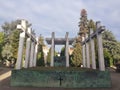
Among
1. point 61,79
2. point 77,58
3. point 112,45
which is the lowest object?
point 61,79

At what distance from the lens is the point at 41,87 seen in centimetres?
1407

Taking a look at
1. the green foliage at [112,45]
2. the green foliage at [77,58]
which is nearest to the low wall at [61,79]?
the green foliage at [77,58]

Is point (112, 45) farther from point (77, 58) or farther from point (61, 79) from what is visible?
point (61, 79)

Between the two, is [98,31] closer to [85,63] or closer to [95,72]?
[95,72]

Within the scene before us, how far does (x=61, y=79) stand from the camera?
1427 cm

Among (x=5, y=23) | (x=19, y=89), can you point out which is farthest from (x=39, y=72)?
(x=5, y=23)

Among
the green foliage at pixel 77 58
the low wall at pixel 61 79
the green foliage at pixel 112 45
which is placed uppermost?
the green foliage at pixel 112 45

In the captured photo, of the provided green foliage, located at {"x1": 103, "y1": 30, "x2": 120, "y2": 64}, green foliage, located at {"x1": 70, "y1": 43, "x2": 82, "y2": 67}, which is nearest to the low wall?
green foliage, located at {"x1": 70, "y1": 43, "x2": 82, "y2": 67}

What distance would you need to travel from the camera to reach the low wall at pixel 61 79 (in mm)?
14219

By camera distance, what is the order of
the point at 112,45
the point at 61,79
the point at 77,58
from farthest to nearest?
1. the point at 112,45
2. the point at 77,58
3. the point at 61,79

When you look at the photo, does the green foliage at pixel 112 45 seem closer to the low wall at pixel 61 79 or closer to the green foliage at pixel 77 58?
the green foliage at pixel 77 58

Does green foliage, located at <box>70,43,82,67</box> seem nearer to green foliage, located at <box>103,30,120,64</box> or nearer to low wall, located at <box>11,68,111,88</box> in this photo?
green foliage, located at <box>103,30,120,64</box>

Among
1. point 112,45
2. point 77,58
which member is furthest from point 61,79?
point 112,45

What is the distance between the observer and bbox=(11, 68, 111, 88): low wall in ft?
46.6
